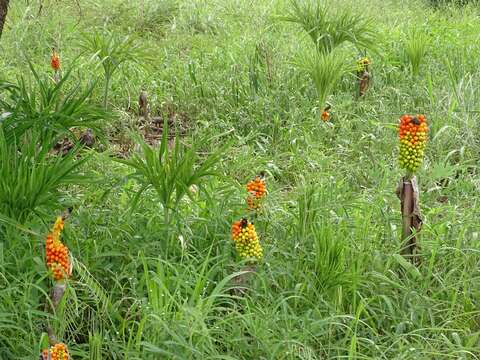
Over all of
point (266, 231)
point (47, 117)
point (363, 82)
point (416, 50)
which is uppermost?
point (47, 117)

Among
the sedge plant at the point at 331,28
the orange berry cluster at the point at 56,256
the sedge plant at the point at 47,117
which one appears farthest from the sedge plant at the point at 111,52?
the orange berry cluster at the point at 56,256

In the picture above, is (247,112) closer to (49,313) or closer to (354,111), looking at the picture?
(354,111)

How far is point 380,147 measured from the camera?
12.7ft

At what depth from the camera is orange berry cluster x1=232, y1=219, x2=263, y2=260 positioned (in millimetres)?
2389

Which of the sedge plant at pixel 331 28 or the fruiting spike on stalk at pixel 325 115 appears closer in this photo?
the fruiting spike on stalk at pixel 325 115

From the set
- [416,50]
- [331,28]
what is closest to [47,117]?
[331,28]

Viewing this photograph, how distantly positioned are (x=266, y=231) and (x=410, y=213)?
548mm

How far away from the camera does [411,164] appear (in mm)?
2586

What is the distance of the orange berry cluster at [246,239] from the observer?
2389 millimetres

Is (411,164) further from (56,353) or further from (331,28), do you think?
(331,28)

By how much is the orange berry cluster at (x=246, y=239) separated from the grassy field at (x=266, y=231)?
0.16 ft

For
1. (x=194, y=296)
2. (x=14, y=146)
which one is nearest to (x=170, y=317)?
(x=194, y=296)

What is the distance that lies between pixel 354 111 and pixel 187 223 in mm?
1819

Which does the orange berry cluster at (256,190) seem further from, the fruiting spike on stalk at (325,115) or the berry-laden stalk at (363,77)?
the berry-laden stalk at (363,77)
